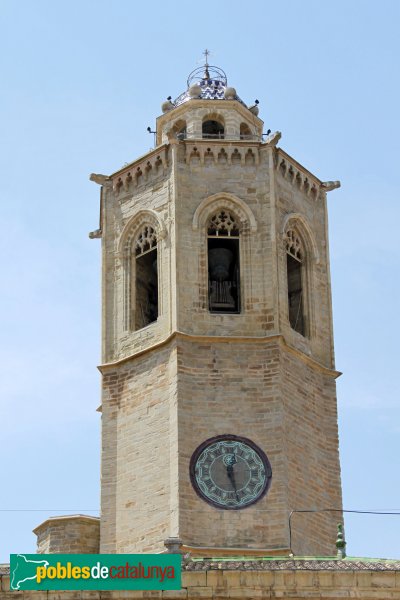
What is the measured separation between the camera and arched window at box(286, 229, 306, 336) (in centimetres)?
4178

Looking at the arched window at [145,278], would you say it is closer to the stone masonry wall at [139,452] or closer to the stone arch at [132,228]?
the stone arch at [132,228]

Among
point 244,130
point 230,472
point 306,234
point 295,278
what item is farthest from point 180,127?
point 230,472

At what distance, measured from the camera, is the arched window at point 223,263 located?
135 ft

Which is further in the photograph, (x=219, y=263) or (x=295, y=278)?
(x=295, y=278)

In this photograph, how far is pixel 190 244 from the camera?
Result: 40969 millimetres

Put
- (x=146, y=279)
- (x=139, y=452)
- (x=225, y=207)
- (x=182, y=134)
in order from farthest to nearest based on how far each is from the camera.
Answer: (x=182, y=134), (x=146, y=279), (x=225, y=207), (x=139, y=452)

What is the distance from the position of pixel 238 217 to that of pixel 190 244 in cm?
133

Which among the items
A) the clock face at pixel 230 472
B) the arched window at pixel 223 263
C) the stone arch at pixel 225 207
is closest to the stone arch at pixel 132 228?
the stone arch at pixel 225 207

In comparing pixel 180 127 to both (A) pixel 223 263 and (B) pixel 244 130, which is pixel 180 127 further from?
(A) pixel 223 263

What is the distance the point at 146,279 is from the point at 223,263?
6.12ft

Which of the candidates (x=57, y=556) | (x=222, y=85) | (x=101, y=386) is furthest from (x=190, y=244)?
(x=57, y=556)

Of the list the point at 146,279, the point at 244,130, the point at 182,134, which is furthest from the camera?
the point at 244,130

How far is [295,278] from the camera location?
Answer: 1674 inches

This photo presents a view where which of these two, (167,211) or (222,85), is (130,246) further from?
(222,85)
